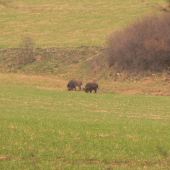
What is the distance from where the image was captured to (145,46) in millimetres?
36469

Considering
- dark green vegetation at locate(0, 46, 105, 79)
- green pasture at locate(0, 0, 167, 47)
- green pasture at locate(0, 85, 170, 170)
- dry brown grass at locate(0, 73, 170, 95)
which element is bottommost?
green pasture at locate(0, 85, 170, 170)

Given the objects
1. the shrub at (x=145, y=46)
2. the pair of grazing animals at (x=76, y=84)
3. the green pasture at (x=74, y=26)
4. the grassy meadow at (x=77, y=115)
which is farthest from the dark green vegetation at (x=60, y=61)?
the pair of grazing animals at (x=76, y=84)

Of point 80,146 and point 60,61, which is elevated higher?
point 60,61

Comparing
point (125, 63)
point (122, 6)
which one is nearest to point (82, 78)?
point (125, 63)

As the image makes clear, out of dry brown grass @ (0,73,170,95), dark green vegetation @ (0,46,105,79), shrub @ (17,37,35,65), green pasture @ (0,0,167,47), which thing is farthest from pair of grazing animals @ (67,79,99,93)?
green pasture @ (0,0,167,47)

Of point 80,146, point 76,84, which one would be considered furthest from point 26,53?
point 80,146

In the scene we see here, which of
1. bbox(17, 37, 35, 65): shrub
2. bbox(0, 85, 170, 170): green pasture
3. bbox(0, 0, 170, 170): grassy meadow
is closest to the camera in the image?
bbox(0, 85, 170, 170): green pasture

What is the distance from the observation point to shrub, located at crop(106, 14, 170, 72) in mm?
36156

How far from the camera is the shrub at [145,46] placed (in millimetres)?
36156

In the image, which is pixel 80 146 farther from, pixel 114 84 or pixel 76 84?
pixel 114 84

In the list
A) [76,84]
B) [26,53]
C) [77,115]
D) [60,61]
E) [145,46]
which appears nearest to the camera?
[77,115]

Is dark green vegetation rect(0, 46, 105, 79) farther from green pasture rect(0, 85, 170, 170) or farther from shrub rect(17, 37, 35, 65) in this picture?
green pasture rect(0, 85, 170, 170)

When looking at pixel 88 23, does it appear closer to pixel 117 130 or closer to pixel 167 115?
pixel 167 115

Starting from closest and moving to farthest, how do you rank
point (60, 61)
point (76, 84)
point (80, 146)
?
point (80, 146)
point (76, 84)
point (60, 61)
